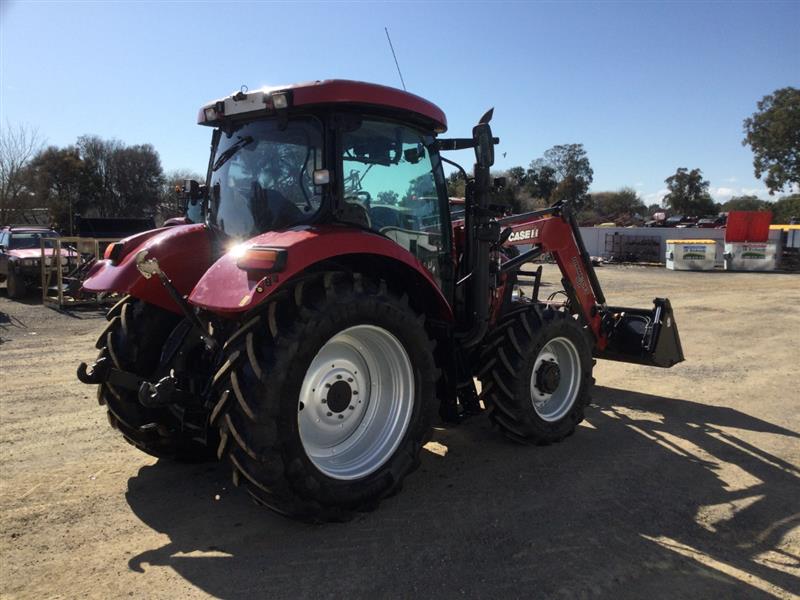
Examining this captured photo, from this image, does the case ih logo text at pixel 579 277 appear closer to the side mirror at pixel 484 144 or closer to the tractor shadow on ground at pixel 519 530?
the tractor shadow on ground at pixel 519 530

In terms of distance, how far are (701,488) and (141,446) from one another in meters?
3.78

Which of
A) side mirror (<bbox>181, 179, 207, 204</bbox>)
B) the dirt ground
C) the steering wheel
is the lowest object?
the dirt ground

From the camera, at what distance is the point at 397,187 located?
397 centimetres

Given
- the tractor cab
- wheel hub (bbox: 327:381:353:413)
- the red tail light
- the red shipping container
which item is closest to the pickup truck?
the tractor cab

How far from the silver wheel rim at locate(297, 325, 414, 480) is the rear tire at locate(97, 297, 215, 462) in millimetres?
969

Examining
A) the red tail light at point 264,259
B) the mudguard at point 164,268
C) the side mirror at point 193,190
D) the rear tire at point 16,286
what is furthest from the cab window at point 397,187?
the rear tire at point 16,286

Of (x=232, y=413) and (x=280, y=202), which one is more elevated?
(x=280, y=202)

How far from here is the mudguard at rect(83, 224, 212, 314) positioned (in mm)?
3824

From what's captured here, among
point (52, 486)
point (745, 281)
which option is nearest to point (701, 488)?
point (52, 486)

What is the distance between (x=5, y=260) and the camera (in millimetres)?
15633

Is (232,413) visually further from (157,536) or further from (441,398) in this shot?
(441,398)

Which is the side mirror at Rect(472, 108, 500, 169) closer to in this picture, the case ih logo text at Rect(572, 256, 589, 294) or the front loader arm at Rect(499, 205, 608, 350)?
the front loader arm at Rect(499, 205, 608, 350)

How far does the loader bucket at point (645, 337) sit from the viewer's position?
5.84 metres

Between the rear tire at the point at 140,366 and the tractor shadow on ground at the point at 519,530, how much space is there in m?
0.32
